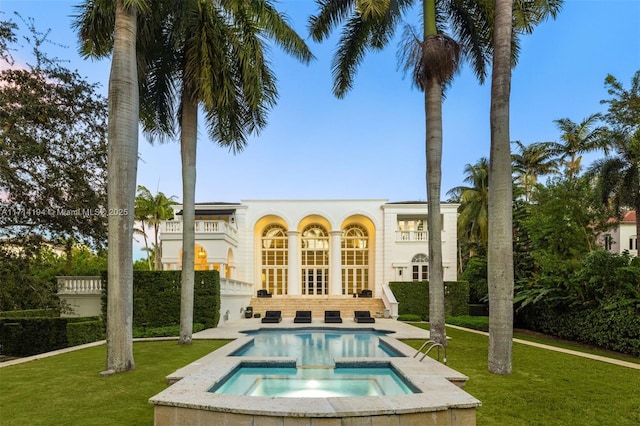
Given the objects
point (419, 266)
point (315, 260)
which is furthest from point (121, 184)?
point (419, 266)

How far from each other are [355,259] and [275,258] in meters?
6.58

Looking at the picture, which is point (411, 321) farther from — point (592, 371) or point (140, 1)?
point (140, 1)

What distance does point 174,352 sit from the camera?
1173cm

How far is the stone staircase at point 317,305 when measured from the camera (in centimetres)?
2566

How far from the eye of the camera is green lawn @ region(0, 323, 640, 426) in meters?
6.12

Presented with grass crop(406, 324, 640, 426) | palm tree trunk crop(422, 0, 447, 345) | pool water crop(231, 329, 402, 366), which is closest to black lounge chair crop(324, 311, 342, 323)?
pool water crop(231, 329, 402, 366)

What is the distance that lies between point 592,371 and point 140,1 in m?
13.1

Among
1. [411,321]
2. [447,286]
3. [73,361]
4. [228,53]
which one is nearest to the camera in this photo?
[73,361]

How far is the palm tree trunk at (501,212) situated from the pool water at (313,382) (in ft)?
8.30

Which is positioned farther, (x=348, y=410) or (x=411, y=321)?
(x=411, y=321)

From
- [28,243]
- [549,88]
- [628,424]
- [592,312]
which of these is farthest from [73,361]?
[549,88]

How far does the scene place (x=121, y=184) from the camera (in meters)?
9.02

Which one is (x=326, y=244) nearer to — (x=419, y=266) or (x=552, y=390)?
(x=419, y=266)

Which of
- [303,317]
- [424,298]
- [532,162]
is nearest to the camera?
[303,317]
